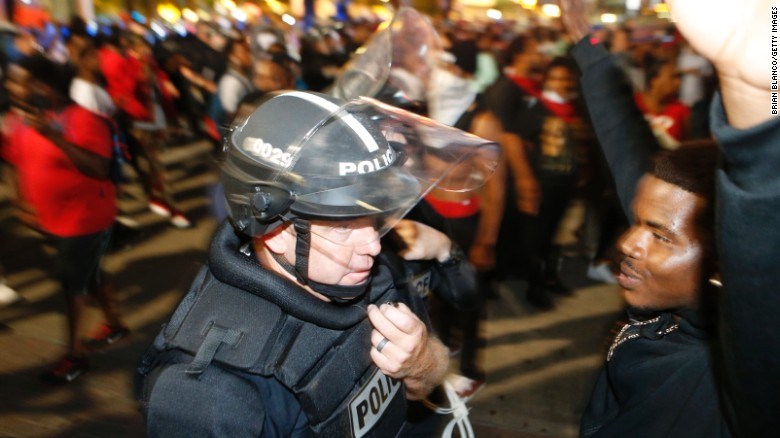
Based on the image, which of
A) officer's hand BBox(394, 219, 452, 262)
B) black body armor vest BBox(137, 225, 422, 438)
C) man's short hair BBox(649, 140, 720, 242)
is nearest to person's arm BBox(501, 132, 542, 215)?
officer's hand BBox(394, 219, 452, 262)

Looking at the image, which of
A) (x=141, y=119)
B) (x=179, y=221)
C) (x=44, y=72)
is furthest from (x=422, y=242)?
(x=141, y=119)

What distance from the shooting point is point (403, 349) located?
1.63 meters

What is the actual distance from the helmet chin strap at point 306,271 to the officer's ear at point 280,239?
25 millimetres

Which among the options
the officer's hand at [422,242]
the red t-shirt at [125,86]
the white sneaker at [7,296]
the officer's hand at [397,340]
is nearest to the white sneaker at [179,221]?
the red t-shirt at [125,86]

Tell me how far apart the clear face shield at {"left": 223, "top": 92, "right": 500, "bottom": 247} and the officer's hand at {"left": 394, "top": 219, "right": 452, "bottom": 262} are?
2.23ft

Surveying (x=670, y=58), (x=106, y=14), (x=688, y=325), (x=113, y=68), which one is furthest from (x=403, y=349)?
(x=106, y=14)

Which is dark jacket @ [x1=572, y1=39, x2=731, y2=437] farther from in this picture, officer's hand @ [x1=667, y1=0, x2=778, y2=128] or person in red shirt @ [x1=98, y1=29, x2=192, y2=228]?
person in red shirt @ [x1=98, y1=29, x2=192, y2=228]

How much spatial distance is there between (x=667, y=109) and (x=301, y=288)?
5.02m

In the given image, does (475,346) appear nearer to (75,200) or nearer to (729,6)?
(75,200)

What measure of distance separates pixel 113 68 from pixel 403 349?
738cm

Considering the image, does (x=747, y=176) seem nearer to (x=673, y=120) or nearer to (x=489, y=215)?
(x=489, y=215)

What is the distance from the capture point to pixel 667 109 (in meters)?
5.58

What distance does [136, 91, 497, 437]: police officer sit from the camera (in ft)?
4.64

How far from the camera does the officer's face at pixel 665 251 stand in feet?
5.39
